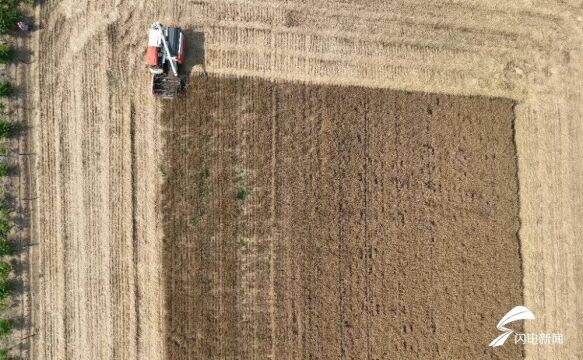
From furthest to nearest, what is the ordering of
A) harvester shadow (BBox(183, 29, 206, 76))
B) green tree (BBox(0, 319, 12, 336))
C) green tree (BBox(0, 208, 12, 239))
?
harvester shadow (BBox(183, 29, 206, 76)) < green tree (BBox(0, 208, 12, 239)) < green tree (BBox(0, 319, 12, 336))

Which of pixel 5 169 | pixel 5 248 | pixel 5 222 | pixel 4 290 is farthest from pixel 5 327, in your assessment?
pixel 5 169

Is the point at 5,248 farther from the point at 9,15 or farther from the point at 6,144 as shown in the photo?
the point at 9,15

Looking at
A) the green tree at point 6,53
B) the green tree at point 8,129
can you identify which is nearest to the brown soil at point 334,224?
the green tree at point 8,129

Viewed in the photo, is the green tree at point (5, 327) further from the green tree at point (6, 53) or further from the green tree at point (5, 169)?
the green tree at point (6, 53)

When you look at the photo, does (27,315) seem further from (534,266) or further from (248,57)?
(534,266)

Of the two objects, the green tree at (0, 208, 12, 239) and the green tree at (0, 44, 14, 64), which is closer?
the green tree at (0, 208, 12, 239)

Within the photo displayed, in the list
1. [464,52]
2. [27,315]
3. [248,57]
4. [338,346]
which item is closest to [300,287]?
[338,346]

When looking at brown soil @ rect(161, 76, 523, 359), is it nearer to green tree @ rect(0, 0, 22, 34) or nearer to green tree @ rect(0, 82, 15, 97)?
green tree @ rect(0, 82, 15, 97)

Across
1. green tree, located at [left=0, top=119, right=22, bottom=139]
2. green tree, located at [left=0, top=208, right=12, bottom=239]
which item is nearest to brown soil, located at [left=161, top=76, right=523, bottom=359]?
green tree, located at [left=0, top=119, right=22, bottom=139]
